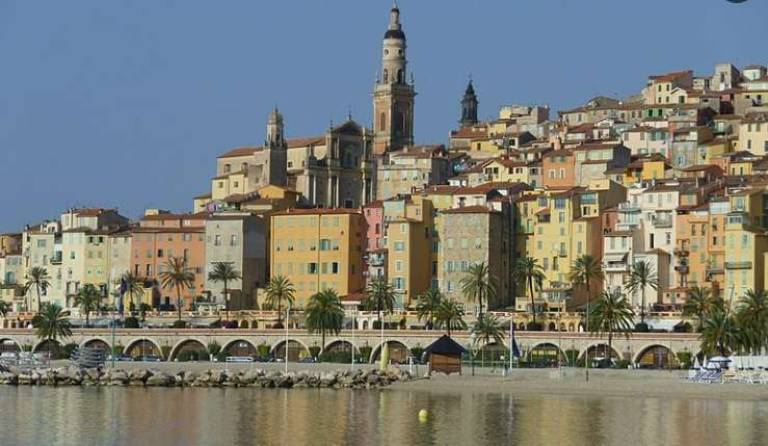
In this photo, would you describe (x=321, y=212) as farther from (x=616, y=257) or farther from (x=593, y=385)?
(x=593, y=385)

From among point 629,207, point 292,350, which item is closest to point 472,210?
point 629,207

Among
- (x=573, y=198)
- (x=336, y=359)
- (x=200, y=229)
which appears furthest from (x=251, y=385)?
(x=200, y=229)

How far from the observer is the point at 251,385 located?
317ft

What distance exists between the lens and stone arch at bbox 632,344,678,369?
102562 millimetres

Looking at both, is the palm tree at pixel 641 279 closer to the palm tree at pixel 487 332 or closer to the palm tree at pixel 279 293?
the palm tree at pixel 487 332

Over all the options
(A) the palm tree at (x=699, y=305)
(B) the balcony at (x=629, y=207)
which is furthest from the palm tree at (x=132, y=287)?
(A) the palm tree at (x=699, y=305)

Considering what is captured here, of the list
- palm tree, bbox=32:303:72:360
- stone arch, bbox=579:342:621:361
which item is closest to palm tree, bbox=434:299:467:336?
stone arch, bbox=579:342:621:361

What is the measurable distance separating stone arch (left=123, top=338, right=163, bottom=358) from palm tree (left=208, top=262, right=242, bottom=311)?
386 inches

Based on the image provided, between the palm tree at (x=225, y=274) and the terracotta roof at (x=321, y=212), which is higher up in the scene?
the terracotta roof at (x=321, y=212)

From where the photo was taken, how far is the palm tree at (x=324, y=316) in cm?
11188

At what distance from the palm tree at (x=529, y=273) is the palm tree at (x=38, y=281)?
33296 millimetres

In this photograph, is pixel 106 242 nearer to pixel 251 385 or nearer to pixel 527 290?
pixel 527 290

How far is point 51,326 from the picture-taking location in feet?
382

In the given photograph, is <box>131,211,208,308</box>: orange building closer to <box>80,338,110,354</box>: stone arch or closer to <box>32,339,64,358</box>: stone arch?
<box>80,338,110,354</box>: stone arch
